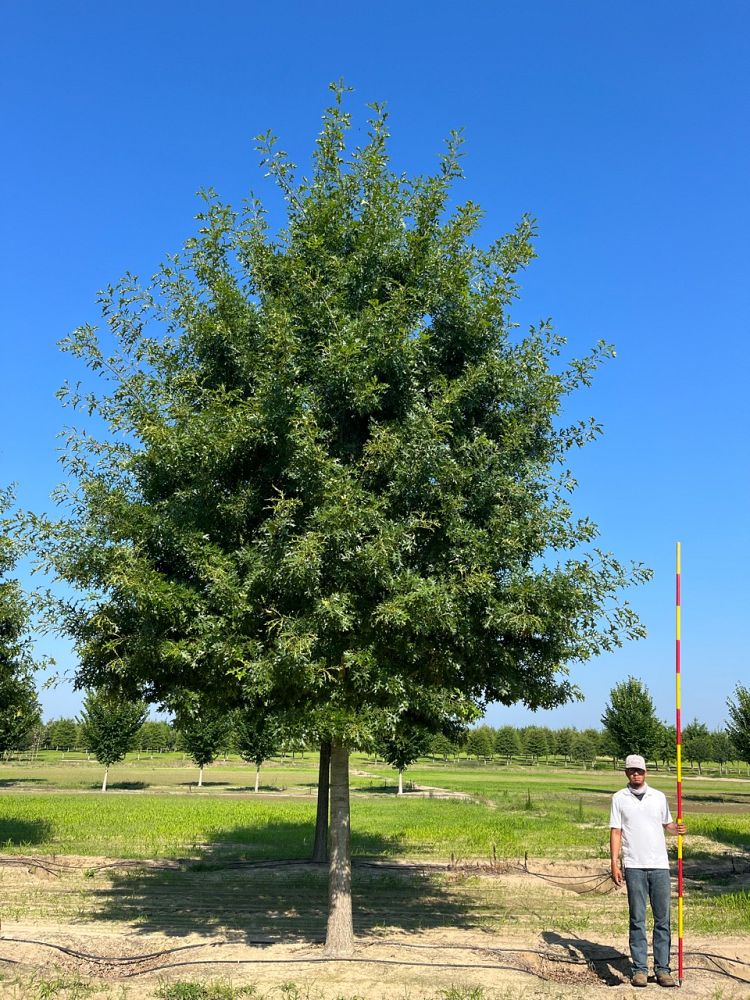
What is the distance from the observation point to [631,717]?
3759 centimetres

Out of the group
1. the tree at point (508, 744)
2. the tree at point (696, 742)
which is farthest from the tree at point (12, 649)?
the tree at point (508, 744)

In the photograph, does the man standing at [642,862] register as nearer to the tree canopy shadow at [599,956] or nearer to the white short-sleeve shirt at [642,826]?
the white short-sleeve shirt at [642,826]

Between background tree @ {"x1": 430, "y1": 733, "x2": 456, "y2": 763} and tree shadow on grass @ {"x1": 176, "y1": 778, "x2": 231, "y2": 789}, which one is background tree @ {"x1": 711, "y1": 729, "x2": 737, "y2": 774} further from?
tree shadow on grass @ {"x1": 176, "y1": 778, "x2": 231, "y2": 789}

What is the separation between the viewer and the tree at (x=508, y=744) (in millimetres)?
98938

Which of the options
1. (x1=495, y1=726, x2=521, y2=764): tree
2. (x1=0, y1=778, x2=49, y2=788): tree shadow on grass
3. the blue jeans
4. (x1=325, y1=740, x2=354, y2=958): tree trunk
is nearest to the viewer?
the blue jeans

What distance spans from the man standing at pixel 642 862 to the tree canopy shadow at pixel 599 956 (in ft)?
1.11

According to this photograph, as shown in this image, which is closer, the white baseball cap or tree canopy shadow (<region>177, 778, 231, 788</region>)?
the white baseball cap

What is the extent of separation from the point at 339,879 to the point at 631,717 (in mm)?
31888

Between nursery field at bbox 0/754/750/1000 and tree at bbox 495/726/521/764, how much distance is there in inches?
2839

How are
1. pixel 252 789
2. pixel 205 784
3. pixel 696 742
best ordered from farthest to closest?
pixel 696 742 < pixel 205 784 < pixel 252 789

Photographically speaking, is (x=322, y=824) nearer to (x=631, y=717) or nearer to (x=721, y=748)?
(x=631, y=717)

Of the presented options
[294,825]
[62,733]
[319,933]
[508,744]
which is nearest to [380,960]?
[319,933]

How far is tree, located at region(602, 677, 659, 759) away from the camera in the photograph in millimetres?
37438

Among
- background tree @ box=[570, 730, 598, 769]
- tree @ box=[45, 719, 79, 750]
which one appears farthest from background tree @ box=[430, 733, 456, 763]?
tree @ box=[45, 719, 79, 750]
